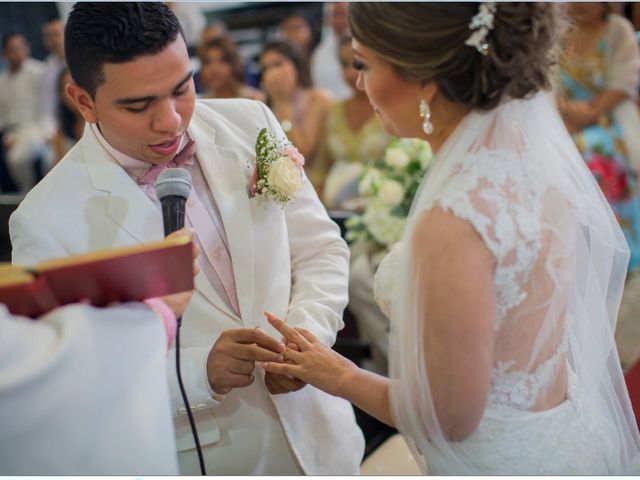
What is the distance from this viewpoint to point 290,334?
2.02 m

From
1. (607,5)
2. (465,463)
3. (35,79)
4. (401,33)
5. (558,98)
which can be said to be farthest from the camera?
(35,79)

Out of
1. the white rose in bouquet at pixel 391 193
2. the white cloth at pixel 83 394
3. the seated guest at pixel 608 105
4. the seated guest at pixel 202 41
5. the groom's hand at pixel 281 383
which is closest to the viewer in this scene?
the white cloth at pixel 83 394

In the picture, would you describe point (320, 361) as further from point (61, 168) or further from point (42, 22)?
point (42, 22)

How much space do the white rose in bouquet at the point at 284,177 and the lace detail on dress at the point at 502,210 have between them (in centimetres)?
44

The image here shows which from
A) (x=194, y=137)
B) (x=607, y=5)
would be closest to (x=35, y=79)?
(x=607, y=5)

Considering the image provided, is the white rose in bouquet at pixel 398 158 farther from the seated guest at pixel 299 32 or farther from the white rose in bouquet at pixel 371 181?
the seated guest at pixel 299 32

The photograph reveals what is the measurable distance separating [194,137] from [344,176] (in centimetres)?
264

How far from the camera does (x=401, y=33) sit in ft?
5.76

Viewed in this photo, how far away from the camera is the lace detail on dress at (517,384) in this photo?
183cm

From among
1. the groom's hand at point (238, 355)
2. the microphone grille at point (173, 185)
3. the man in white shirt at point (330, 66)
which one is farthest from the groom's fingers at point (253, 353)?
the man in white shirt at point (330, 66)

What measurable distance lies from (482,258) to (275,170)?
24.1 inches

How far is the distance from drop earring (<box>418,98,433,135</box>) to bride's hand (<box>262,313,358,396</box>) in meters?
0.58

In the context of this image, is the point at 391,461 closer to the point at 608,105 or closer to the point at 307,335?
the point at 307,335

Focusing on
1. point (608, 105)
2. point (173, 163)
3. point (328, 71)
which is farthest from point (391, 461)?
point (328, 71)
